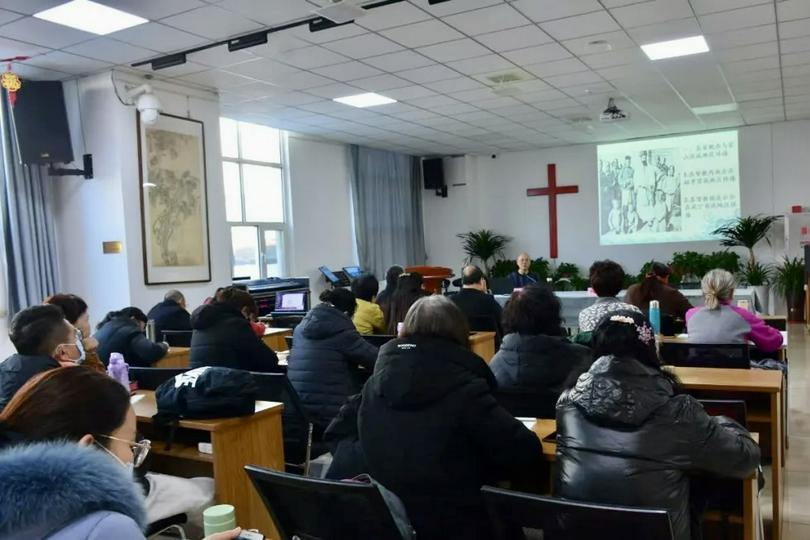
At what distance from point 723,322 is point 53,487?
3.76 metres

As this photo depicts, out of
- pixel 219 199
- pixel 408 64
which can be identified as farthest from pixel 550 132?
pixel 219 199

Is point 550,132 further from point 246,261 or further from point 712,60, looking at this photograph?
point 246,261

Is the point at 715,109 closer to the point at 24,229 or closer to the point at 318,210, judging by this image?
the point at 318,210

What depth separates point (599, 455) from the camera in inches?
71.0

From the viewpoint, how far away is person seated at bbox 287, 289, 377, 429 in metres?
3.44

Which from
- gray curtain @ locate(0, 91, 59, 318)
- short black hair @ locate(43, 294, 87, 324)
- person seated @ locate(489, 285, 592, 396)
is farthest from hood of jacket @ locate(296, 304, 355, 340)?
gray curtain @ locate(0, 91, 59, 318)

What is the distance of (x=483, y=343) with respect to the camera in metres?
5.05

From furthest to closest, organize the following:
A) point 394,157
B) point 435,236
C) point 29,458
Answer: point 435,236 → point 394,157 → point 29,458

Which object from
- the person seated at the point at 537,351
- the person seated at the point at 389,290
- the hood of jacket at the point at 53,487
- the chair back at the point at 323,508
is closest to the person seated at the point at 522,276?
the person seated at the point at 389,290

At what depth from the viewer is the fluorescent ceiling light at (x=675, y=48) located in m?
5.82

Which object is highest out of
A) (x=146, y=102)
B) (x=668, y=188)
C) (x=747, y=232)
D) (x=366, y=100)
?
(x=366, y=100)

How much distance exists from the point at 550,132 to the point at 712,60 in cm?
387

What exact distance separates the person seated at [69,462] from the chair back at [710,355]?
3099 mm

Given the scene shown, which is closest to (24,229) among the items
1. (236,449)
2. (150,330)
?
(150,330)
